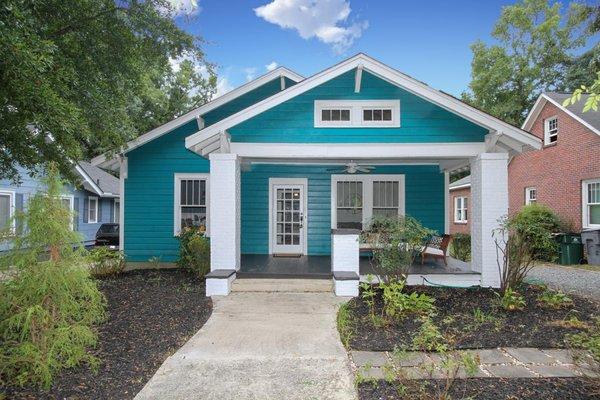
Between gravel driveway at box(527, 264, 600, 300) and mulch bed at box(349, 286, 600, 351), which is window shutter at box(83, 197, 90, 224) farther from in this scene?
gravel driveway at box(527, 264, 600, 300)

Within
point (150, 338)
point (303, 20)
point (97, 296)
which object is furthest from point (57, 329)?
point (303, 20)

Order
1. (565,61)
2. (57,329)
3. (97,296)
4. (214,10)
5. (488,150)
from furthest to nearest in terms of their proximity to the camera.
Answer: (565,61), (214,10), (488,150), (97,296), (57,329)

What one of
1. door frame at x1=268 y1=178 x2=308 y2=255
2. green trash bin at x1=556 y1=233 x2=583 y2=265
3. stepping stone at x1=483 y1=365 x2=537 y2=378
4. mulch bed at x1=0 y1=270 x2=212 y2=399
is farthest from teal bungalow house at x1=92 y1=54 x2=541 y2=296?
green trash bin at x1=556 y1=233 x2=583 y2=265

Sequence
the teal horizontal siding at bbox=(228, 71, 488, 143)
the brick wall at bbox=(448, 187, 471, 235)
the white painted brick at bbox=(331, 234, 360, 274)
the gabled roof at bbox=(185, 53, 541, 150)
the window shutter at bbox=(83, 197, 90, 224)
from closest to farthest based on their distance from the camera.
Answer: the gabled roof at bbox=(185, 53, 541, 150), the white painted brick at bbox=(331, 234, 360, 274), the teal horizontal siding at bbox=(228, 71, 488, 143), the window shutter at bbox=(83, 197, 90, 224), the brick wall at bbox=(448, 187, 471, 235)

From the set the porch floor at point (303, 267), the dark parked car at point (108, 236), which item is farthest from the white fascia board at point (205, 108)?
the dark parked car at point (108, 236)

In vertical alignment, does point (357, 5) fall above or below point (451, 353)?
above

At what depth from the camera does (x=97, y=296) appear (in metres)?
4.24

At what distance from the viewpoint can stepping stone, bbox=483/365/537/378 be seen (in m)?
3.66

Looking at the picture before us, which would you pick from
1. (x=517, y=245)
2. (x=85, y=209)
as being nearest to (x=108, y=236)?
(x=85, y=209)

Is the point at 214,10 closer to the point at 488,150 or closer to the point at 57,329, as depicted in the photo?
the point at 488,150

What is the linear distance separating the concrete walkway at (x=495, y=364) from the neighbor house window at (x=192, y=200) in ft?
23.0

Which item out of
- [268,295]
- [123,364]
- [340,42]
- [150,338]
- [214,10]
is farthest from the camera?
[340,42]

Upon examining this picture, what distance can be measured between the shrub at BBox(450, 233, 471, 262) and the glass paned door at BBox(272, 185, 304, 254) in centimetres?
503

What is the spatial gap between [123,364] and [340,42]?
15.9 metres
